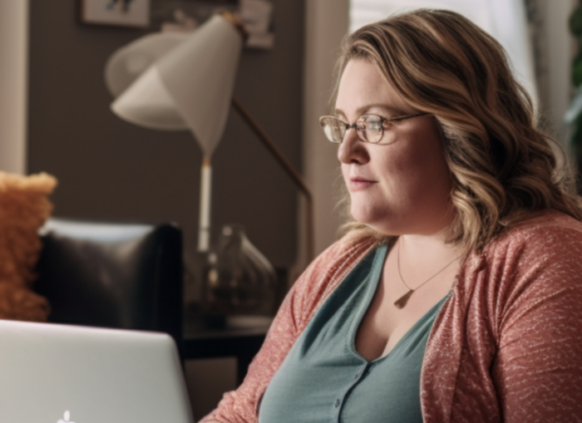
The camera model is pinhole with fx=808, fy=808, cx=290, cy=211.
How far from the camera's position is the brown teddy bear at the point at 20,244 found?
66.8 inches

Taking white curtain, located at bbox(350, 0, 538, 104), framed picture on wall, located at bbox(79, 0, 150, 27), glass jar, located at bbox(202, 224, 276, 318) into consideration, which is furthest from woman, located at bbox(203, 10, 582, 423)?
white curtain, located at bbox(350, 0, 538, 104)

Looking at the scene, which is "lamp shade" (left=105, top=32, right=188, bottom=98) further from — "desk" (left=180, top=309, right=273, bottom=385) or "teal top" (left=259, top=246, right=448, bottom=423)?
"teal top" (left=259, top=246, right=448, bottom=423)

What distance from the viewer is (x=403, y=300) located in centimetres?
112

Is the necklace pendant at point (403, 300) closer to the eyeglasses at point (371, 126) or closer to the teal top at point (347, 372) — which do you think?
the teal top at point (347, 372)

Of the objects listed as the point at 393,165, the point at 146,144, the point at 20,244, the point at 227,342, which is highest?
the point at 393,165

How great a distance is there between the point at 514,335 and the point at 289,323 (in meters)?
0.42

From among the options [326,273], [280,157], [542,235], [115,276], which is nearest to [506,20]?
[280,157]

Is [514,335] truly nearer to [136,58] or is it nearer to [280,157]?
[280,157]

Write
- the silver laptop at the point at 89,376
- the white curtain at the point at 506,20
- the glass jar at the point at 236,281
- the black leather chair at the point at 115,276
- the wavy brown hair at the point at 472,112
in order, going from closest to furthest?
the silver laptop at the point at 89,376 < the wavy brown hair at the point at 472,112 < the black leather chair at the point at 115,276 < the glass jar at the point at 236,281 < the white curtain at the point at 506,20

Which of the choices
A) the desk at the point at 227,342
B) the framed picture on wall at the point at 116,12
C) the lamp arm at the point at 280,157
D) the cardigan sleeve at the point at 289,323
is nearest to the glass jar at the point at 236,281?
the desk at the point at 227,342

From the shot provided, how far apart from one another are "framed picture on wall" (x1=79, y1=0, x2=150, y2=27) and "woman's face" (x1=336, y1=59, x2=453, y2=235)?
4.97 ft

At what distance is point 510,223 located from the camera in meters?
1.03

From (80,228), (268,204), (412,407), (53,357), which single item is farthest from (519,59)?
(53,357)

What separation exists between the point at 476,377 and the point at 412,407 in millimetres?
84
